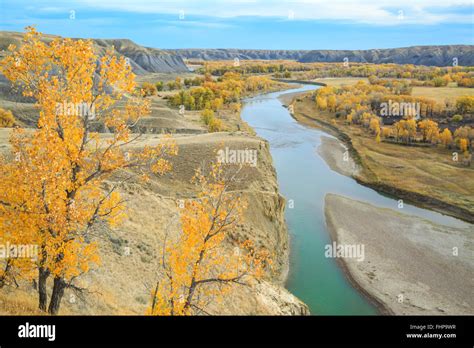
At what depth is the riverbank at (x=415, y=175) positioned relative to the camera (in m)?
52.4

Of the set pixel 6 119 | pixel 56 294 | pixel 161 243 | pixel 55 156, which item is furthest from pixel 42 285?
pixel 6 119

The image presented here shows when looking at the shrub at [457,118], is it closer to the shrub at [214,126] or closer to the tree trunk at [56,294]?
the shrub at [214,126]

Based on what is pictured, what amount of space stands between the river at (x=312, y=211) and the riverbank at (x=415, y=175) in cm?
218

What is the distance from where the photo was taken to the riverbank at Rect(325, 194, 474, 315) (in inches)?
1246

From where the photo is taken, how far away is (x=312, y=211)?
49.5 metres

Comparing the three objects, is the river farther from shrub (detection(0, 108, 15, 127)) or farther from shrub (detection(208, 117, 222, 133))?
shrub (detection(0, 108, 15, 127))

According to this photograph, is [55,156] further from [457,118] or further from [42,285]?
[457,118]

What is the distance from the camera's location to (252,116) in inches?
4437

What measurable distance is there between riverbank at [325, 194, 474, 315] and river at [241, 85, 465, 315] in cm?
154

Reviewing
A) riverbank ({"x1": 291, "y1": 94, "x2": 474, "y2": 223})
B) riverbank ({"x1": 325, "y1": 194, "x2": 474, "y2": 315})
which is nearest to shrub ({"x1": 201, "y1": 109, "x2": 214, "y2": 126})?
riverbank ({"x1": 291, "y1": 94, "x2": 474, "y2": 223})

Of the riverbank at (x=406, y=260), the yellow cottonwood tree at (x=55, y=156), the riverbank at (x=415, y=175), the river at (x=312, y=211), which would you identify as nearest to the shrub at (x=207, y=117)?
the river at (x=312, y=211)

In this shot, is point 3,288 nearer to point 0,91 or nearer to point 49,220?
point 49,220
